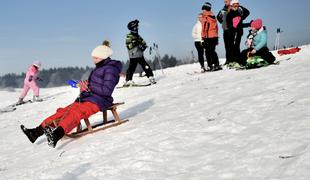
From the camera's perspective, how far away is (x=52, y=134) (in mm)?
6086

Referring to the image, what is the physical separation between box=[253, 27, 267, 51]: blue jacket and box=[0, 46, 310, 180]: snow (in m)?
3.33

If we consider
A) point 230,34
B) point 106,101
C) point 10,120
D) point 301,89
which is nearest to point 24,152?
point 106,101

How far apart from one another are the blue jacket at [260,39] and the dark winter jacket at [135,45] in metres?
3.76

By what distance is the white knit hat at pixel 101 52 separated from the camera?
745 cm

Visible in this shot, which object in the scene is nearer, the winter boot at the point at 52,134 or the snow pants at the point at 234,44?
the winter boot at the point at 52,134

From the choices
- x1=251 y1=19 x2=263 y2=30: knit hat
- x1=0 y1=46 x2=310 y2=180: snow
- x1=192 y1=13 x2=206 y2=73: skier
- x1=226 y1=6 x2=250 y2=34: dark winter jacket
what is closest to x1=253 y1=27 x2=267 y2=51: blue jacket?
x1=251 y1=19 x2=263 y2=30: knit hat

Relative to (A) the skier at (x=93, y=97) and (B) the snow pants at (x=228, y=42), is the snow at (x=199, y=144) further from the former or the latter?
(B) the snow pants at (x=228, y=42)

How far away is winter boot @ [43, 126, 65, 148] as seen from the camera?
19.9ft

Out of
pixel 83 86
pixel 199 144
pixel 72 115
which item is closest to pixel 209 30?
pixel 83 86

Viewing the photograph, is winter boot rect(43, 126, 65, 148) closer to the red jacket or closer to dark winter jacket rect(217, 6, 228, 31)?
the red jacket

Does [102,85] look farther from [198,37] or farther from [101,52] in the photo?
[198,37]

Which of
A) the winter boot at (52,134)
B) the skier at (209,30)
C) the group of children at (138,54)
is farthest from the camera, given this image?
the skier at (209,30)

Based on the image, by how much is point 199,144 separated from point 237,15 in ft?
31.0

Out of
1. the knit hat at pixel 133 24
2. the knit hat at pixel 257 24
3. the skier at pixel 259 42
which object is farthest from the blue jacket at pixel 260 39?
the knit hat at pixel 133 24
